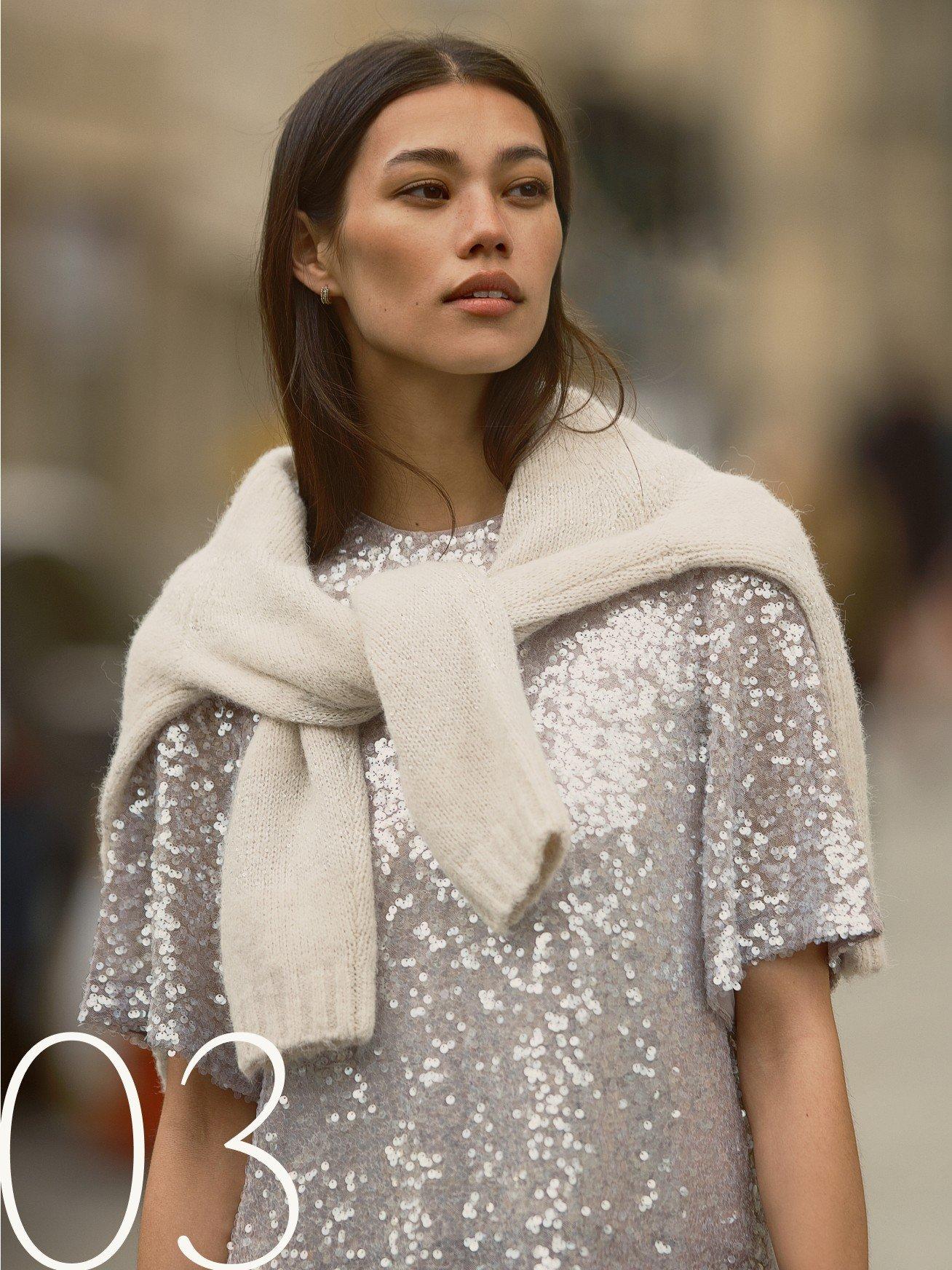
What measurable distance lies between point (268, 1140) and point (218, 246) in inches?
105

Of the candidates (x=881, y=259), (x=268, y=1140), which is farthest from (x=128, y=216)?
(x=268, y=1140)

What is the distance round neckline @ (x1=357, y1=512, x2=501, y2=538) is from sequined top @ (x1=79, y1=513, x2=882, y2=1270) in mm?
171

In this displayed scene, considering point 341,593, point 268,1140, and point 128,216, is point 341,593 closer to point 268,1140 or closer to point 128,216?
point 268,1140

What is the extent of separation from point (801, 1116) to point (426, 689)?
0.49 metres

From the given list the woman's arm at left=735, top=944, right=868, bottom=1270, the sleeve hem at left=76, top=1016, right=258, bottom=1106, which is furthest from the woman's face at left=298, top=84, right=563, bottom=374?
the sleeve hem at left=76, top=1016, right=258, bottom=1106

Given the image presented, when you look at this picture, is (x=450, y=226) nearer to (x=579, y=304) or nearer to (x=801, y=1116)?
(x=801, y=1116)

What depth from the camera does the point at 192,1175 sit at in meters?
1.50

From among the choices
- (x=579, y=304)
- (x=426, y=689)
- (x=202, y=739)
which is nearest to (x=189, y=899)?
(x=202, y=739)

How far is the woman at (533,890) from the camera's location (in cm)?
125

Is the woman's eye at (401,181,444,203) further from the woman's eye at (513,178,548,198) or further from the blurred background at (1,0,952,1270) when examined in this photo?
the blurred background at (1,0,952,1270)

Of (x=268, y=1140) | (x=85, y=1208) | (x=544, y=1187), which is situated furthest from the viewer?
Result: (x=85, y=1208)

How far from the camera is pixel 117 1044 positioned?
9.88 ft

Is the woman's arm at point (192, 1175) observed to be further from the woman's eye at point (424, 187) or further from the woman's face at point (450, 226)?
the woman's eye at point (424, 187)

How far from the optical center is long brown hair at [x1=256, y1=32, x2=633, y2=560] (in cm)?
144
